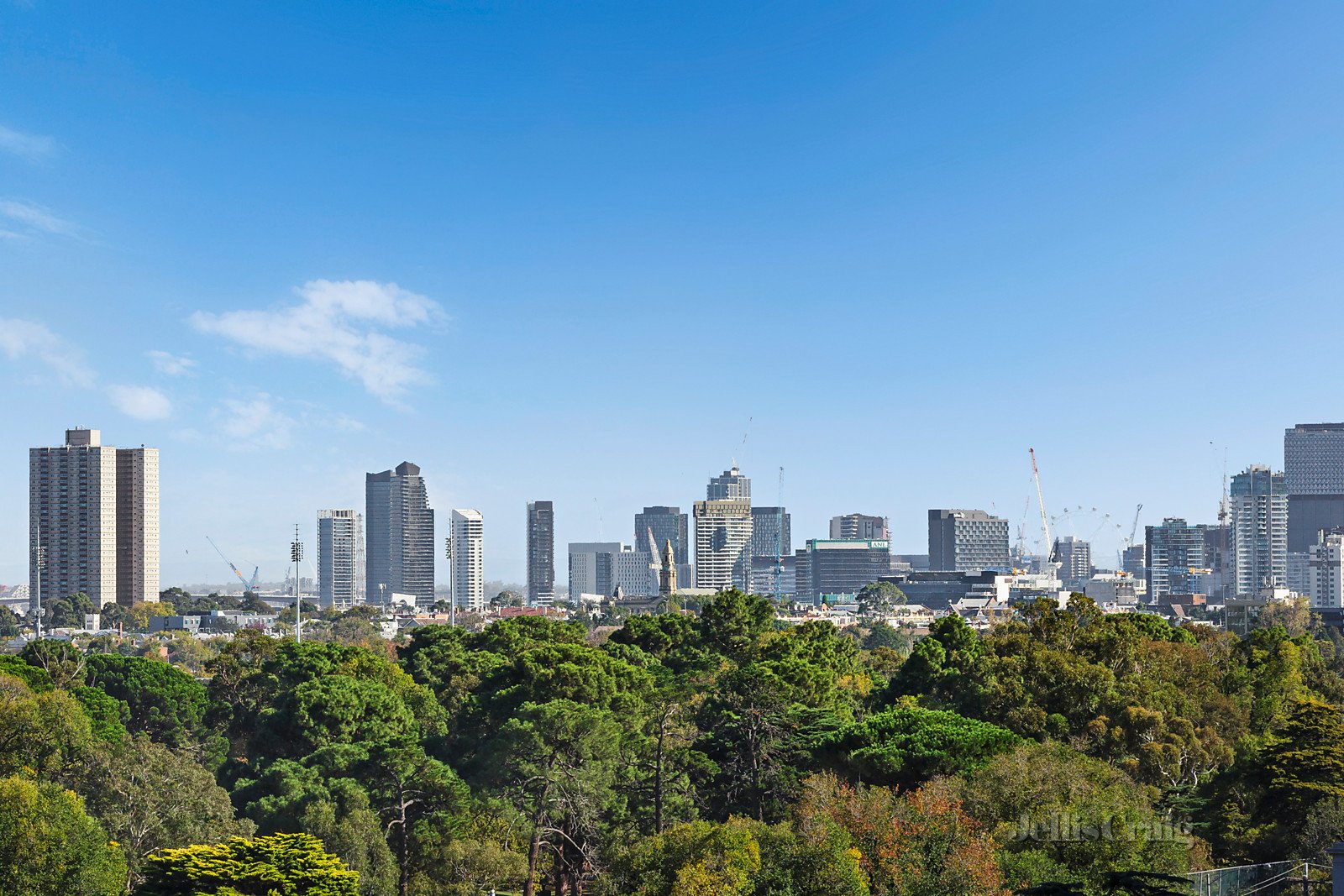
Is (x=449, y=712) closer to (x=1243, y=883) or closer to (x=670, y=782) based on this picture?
(x=670, y=782)

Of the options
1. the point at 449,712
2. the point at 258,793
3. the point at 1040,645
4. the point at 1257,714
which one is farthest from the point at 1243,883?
the point at 449,712

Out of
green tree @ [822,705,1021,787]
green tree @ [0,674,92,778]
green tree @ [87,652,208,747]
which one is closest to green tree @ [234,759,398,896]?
green tree @ [0,674,92,778]

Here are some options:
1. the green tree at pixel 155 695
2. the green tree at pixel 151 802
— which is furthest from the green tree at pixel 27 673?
the green tree at pixel 151 802

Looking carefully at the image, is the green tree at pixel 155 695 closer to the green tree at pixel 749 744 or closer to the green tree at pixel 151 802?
the green tree at pixel 151 802

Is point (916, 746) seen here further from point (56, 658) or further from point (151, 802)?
point (56, 658)

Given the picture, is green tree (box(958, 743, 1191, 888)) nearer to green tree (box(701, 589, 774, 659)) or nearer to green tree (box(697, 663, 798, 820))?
green tree (box(697, 663, 798, 820))

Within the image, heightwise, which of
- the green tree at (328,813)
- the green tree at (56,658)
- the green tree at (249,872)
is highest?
the green tree at (56,658)
